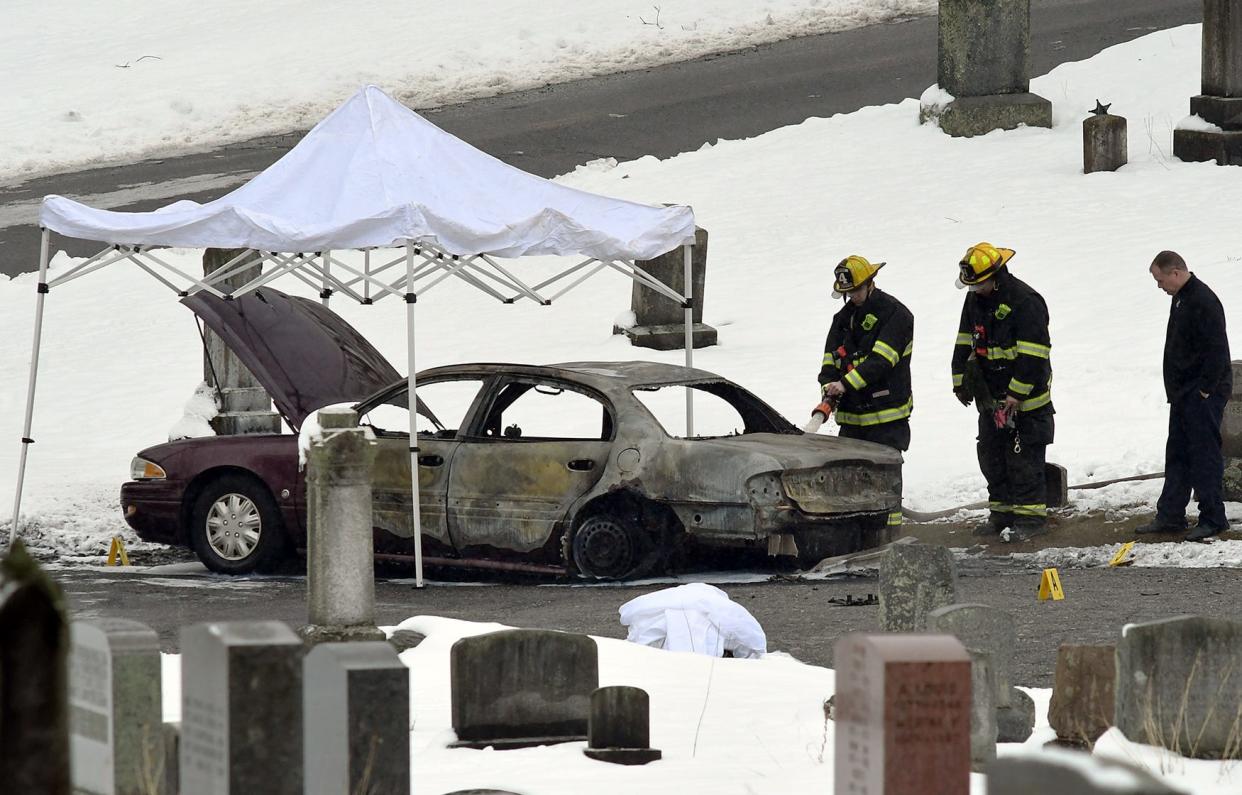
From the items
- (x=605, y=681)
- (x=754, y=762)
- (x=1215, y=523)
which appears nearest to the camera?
(x=754, y=762)

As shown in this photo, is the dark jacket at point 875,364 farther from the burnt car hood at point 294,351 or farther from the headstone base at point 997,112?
the headstone base at point 997,112

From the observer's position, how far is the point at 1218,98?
61.6 feet

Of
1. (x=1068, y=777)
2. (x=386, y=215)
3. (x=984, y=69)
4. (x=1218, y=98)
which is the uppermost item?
(x=984, y=69)

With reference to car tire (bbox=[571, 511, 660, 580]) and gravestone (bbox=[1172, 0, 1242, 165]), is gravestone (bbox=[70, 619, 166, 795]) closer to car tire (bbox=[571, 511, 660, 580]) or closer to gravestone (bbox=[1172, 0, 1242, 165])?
car tire (bbox=[571, 511, 660, 580])

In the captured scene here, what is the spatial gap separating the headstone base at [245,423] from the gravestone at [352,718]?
9141mm

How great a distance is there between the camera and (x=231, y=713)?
4.74m

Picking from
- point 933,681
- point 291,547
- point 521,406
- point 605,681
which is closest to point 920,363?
point 521,406

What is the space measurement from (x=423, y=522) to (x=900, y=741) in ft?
24.3

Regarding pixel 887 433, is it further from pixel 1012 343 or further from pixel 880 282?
pixel 880 282

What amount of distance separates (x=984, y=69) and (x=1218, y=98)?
2.70m

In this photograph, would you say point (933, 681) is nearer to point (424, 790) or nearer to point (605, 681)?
point (424, 790)

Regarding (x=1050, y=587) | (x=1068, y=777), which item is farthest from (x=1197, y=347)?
(x=1068, y=777)

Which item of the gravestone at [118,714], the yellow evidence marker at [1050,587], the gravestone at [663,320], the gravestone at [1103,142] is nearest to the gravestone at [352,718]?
the gravestone at [118,714]

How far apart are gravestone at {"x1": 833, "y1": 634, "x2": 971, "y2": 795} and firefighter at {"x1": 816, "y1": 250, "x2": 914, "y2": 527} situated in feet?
25.2
